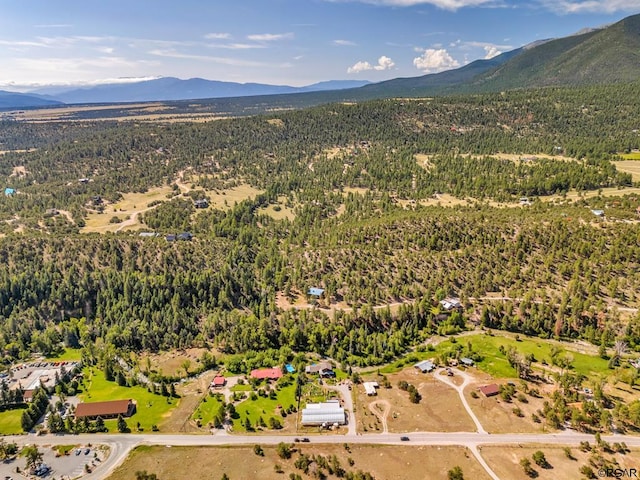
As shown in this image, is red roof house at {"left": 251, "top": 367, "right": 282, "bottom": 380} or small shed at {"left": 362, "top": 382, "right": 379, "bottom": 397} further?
red roof house at {"left": 251, "top": 367, "right": 282, "bottom": 380}

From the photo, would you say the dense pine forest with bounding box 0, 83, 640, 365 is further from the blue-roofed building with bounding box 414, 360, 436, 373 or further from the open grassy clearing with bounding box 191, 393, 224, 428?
the open grassy clearing with bounding box 191, 393, 224, 428

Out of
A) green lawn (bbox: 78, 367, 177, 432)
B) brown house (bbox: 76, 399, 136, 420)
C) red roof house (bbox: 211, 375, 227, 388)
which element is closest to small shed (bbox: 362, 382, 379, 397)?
red roof house (bbox: 211, 375, 227, 388)

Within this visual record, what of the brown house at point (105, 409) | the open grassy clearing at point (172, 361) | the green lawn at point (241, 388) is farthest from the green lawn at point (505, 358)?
the brown house at point (105, 409)

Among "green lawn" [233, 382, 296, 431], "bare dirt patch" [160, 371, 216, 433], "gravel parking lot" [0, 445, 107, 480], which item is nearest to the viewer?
"gravel parking lot" [0, 445, 107, 480]

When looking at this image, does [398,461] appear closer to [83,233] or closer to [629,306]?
[629,306]

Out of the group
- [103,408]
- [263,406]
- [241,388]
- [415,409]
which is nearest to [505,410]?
[415,409]

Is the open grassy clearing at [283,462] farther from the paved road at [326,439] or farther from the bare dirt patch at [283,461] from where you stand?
the paved road at [326,439]

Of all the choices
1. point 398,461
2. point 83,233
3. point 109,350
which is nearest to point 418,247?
point 398,461
